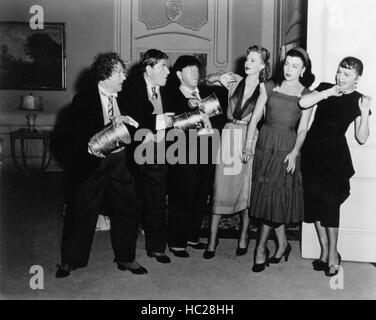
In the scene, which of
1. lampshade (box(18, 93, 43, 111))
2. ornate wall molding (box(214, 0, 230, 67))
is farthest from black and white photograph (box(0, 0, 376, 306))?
ornate wall molding (box(214, 0, 230, 67))

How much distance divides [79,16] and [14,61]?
50.1 inches

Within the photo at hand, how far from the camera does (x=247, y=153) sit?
291cm

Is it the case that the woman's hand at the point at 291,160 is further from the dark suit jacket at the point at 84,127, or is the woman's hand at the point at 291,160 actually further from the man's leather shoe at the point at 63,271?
the man's leather shoe at the point at 63,271

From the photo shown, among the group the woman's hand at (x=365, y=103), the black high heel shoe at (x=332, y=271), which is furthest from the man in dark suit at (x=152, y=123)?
the woman's hand at (x=365, y=103)

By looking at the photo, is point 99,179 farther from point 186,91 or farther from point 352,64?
point 352,64

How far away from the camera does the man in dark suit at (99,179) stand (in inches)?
101

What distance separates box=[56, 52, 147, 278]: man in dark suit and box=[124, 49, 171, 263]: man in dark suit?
0.12 m

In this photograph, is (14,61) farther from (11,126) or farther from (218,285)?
(218,285)

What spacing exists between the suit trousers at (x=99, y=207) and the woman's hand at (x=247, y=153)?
0.76 m

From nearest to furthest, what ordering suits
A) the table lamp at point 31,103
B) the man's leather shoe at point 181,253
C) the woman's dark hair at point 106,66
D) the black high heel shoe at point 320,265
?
the woman's dark hair at point 106,66, the black high heel shoe at point 320,265, the man's leather shoe at point 181,253, the table lamp at point 31,103

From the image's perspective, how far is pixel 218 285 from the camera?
2680 millimetres

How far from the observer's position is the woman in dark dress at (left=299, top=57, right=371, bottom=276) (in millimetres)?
2744

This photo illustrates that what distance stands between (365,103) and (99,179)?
1694mm

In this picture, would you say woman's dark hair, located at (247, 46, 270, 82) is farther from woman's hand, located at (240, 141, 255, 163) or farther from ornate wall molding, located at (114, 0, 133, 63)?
ornate wall molding, located at (114, 0, 133, 63)
